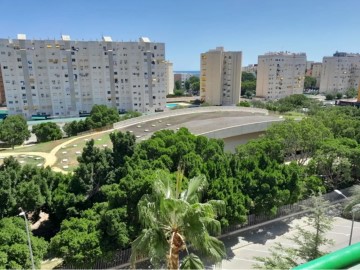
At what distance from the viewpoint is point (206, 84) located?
270 feet

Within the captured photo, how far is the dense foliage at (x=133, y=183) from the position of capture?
14.4 metres

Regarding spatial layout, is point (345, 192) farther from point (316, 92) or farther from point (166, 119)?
point (316, 92)

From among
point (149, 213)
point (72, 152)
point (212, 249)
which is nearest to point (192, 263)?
point (212, 249)

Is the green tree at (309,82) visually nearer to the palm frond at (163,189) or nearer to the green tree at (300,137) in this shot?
the green tree at (300,137)

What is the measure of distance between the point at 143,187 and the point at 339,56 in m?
107

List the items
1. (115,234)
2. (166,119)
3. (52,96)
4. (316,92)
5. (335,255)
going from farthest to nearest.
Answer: (316,92) → (52,96) → (166,119) → (115,234) → (335,255)

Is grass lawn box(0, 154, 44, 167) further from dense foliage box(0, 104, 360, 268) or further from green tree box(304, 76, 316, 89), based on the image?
green tree box(304, 76, 316, 89)

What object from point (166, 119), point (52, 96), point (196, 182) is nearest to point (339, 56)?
point (166, 119)

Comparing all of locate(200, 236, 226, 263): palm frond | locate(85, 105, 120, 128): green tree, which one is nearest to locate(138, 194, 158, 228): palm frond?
locate(200, 236, 226, 263): palm frond

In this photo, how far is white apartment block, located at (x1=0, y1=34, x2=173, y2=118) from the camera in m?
58.2

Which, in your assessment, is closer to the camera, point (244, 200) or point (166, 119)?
point (244, 200)

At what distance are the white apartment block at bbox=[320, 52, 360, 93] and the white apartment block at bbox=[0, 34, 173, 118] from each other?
2557 inches

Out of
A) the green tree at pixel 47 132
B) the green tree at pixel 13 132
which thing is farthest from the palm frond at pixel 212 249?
the green tree at pixel 13 132

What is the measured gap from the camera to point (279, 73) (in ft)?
293
